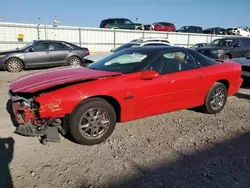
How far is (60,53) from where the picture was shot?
37.2 ft

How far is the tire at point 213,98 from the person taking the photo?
4793 millimetres

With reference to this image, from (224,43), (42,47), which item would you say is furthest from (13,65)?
(224,43)

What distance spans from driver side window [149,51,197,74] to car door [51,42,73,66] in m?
7.91

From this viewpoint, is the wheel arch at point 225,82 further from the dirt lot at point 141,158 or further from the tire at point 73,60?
the tire at point 73,60

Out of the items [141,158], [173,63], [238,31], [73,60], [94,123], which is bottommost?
[141,158]

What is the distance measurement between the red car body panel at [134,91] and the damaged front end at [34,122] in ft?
0.42

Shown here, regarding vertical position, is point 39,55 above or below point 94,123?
above

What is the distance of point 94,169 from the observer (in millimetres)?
2938

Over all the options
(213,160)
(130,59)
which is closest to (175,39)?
(130,59)

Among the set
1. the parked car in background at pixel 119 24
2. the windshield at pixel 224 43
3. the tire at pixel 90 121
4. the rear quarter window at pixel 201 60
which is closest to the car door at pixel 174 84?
the rear quarter window at pixel 201 60

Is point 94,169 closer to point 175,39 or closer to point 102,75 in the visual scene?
point 102,75

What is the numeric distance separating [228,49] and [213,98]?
29.7 feet

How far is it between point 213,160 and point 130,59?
2248 mm

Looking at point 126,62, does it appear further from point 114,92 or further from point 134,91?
point 114,92
